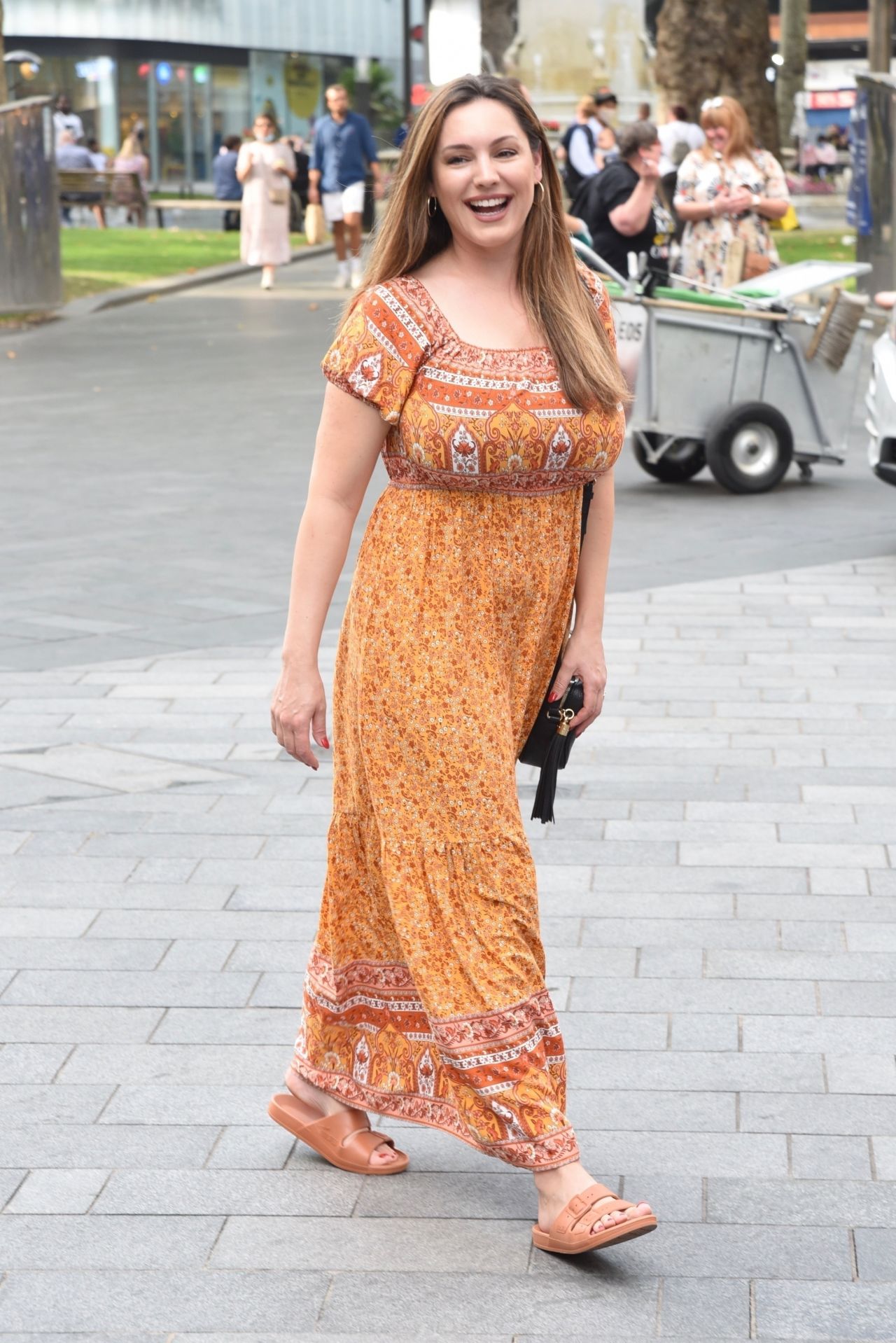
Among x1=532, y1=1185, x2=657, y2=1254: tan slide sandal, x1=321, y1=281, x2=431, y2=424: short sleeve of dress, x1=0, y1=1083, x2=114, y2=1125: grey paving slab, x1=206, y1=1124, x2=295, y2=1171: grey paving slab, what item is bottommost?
x1=0, y1=1083, x2=114, y2=1125: grey paving slab

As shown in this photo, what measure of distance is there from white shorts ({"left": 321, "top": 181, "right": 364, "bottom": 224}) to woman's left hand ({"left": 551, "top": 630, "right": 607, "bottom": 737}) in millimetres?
18392

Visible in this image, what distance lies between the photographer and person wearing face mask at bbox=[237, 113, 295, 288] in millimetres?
22719

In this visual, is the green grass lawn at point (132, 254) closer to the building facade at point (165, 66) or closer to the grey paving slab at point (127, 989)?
the grey paving slab at point (127, 989)

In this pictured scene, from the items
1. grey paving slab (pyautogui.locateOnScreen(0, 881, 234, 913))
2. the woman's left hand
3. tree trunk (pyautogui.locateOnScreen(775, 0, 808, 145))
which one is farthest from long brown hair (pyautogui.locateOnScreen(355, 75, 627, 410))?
tree trunk (pyautogui.locateOnScreen(775, 0, 808, 145))

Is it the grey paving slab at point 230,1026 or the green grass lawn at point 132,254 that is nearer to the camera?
the grey paving slab at point 230,1026

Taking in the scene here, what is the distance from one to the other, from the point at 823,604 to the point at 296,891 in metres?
3.85

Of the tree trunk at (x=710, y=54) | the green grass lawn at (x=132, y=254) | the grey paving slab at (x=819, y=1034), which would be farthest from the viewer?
the tree trunk at (x=710, y=54)

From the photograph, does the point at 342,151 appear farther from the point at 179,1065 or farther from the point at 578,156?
the point at 179,1065

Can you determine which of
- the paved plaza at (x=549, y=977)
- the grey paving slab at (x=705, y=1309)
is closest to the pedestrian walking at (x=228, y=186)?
the paved plaza at (x=549, y=977)

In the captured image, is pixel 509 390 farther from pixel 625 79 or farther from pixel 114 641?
pixel 625 79

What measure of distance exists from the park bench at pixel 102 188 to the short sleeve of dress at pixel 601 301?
31.1 m

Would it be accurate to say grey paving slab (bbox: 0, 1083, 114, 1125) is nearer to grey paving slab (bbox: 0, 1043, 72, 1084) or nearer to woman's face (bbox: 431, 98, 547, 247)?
grey paving slab (bbox: 0, 1043, 72, 1084)

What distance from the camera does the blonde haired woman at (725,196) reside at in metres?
12.5

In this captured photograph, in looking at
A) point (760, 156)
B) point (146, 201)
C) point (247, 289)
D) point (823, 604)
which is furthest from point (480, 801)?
point (146, 201)
